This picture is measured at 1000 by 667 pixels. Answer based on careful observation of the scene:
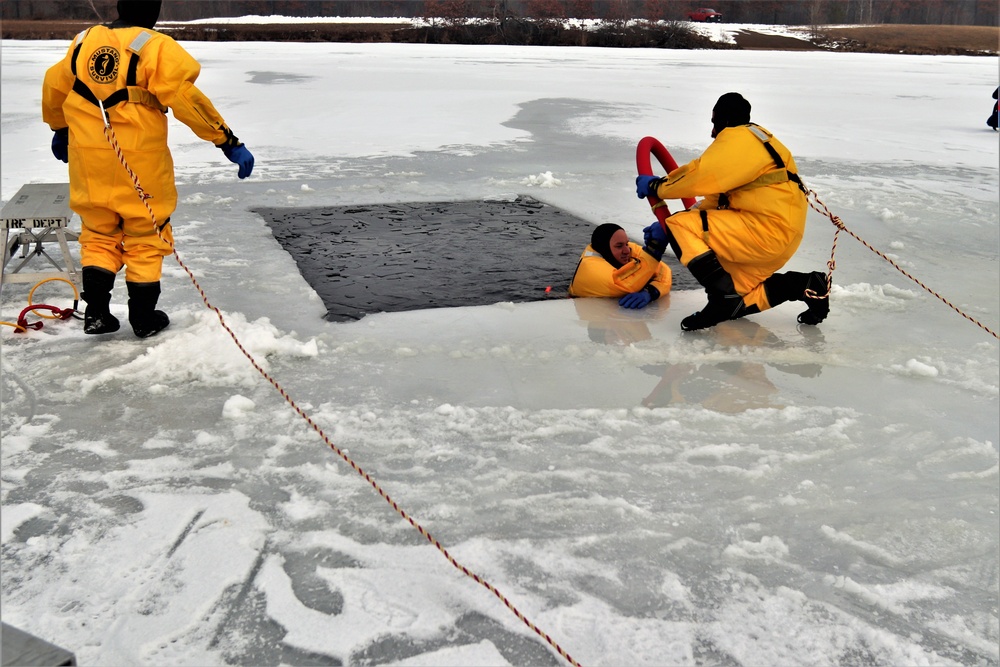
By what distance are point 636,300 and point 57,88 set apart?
9.11 feet

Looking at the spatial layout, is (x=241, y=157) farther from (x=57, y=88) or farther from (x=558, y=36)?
(x=558, y=36)

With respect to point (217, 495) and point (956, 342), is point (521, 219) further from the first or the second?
point (217, 495)

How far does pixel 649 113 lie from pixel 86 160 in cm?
1073

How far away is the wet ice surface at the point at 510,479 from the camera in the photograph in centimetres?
202

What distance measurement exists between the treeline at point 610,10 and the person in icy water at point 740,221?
32.7 m

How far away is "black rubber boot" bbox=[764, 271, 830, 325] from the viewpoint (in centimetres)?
404

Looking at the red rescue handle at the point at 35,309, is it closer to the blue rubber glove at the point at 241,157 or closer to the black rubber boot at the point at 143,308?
the black rubber boot at the point at 143,308

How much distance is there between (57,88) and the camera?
3592mm

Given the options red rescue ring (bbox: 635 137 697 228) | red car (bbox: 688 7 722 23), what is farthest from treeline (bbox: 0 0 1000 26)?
red rescue ring (bbox: 635 137 697 228)

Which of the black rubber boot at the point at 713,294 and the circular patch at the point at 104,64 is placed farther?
the black rubber boot at the point at 713,294

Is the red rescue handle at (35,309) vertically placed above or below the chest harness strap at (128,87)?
below

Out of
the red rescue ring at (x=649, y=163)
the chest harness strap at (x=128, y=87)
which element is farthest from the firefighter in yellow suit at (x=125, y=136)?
the red rescue ring at (x=649, y=163)

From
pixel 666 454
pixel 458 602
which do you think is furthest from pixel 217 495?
pixel 666 454

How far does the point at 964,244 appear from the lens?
19.3 feet
